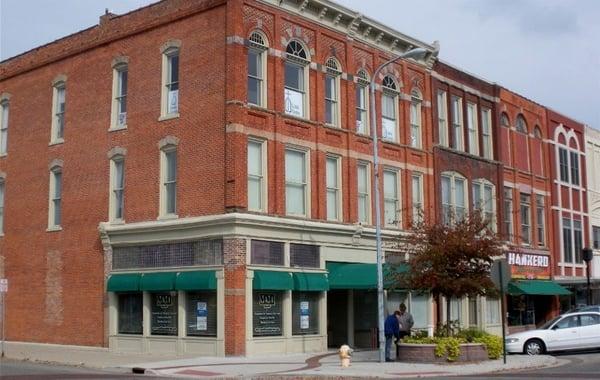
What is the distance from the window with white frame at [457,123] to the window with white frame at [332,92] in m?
8.95

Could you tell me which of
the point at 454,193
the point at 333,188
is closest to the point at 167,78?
the point at 333,188

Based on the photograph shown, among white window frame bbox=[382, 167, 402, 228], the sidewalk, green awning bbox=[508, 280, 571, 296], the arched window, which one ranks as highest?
the arched window

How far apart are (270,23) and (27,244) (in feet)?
45.4

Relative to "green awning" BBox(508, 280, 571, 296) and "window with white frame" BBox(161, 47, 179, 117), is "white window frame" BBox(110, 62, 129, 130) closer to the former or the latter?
"window with white frame" BBox(161, 47, 179, 117)

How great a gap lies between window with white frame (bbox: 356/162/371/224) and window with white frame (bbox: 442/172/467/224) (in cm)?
543

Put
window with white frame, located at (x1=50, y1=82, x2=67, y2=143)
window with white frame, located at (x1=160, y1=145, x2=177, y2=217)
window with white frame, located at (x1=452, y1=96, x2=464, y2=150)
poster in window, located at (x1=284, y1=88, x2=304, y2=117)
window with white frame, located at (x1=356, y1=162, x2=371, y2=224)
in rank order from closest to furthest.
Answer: window with white frame, located at (x1=160, y1=145, x2=177, y2=217) < poster in window, located at (x1=284, y1=88, x2=304, y2=117) < window with white frame, located at (x1=356, y1=162, x2=371, y2=224) < window with white frame, located at (x1=50, y1=82, x2=67, y2=143) < window with white frame, located at (x1=452, y1=96, x2=464, y2=150)

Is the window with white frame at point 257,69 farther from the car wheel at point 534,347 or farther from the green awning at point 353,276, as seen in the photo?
the car wheel at point 534,347

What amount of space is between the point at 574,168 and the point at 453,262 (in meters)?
26.9

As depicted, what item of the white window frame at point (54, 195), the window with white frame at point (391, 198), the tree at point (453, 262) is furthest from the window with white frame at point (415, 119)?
the white window frame at point (54, 195)

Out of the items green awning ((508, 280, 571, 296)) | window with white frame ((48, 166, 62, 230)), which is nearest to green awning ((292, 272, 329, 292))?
window with white frame ((48, 166, 62, 230))

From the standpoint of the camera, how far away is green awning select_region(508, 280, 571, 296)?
37375mm

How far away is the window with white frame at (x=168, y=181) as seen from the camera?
27986 millimetres

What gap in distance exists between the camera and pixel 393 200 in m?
33.1

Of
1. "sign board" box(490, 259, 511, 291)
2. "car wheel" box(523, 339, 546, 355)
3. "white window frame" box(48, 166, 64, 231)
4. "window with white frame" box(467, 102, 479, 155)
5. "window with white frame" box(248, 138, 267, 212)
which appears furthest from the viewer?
"window with white frame" box(467, 102, 479, 155)
